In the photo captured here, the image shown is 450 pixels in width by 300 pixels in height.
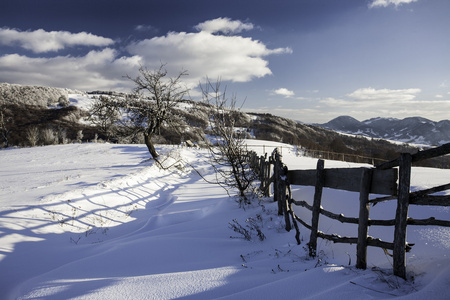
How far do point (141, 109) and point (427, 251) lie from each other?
1336 cm

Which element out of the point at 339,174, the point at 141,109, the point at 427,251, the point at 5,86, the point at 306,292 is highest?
the point at 5,86

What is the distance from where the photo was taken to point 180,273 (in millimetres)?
3357

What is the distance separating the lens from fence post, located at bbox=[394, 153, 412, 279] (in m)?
2.54

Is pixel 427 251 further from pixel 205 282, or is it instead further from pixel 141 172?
pixel 141 172

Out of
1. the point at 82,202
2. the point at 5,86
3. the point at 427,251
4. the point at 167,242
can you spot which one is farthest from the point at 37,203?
the point at 5,86

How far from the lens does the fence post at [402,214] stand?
8.34 feet

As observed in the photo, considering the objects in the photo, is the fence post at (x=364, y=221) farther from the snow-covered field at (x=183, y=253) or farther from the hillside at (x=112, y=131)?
the hillside at (x=112, y=131)

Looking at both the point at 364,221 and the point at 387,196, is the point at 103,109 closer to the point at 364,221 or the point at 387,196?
the point at 364,221

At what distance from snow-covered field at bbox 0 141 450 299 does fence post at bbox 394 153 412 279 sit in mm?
157

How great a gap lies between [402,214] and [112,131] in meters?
14.4

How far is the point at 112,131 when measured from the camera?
1388 cm

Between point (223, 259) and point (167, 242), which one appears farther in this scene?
point (167, 242)

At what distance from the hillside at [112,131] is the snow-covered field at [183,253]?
333 centimetres

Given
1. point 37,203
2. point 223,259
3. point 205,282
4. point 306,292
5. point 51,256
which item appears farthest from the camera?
point 37,203
